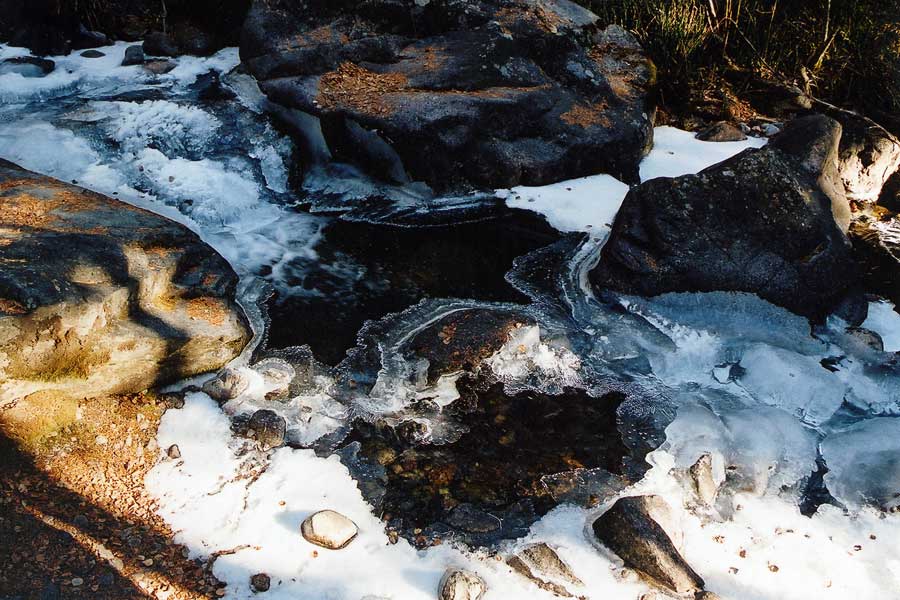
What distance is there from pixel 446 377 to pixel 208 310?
1.39 metres

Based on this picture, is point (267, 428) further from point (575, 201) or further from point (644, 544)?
point (575, 201)

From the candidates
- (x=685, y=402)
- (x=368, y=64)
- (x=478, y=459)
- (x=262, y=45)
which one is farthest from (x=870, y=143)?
(x=262, y=45)

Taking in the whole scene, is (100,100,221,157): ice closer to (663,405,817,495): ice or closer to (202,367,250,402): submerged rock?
(202,367,250,402): submerged rock

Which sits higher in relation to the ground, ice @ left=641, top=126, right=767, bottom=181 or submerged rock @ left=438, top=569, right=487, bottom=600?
ice @ left=641, top=126, right=767, bottom=181

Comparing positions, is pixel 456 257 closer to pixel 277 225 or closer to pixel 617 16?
pixel 277 225

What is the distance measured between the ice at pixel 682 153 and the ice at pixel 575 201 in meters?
0.39

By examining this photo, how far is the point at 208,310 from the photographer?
4215 mm

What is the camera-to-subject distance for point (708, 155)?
6.31 meters

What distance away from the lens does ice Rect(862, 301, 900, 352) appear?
452 centimetres

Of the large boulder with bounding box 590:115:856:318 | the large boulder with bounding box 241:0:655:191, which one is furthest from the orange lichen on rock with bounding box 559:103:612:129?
the large boulder with bounding box 590:115:856:318

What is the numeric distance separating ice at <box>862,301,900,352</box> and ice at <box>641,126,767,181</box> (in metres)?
1.79

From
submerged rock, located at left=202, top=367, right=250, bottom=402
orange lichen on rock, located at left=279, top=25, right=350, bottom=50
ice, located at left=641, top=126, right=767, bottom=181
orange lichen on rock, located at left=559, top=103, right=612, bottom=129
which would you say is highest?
orange lichen on rock, located at left=279, top=25, right=350, bottom=50

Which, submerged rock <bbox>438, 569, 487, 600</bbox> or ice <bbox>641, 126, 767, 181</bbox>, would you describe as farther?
ice <bbox>641, 126, 767, 181</bbox>

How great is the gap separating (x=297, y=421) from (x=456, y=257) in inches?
74.9
